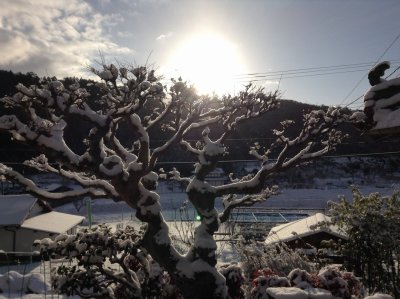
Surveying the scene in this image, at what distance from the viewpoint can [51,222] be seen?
22.3 metres

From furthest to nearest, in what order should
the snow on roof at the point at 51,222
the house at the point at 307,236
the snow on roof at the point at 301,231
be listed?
the snow on roof at the point at 51,222
the house at the point at 307,236
the snow on roof at the point at 301,231

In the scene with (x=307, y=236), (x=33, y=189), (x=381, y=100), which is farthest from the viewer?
(x=307, y=236)

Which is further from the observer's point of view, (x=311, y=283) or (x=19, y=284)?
(x=19, y=284)

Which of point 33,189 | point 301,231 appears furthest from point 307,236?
point 33,189

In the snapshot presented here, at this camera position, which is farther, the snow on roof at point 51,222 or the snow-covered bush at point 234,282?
the snow on roof at point 51,222

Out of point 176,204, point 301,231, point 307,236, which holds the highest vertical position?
point 301,231

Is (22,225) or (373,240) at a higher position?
(373,240)

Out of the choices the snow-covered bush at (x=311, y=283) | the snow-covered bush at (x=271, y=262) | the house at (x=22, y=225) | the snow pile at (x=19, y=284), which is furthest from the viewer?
the house at (x=22, y=225)

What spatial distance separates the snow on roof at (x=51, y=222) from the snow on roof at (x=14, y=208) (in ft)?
1.76

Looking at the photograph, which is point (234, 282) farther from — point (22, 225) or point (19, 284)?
point (22, 225)

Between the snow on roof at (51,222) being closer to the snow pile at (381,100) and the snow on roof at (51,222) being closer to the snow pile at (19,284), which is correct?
the snow pile at (19,284)

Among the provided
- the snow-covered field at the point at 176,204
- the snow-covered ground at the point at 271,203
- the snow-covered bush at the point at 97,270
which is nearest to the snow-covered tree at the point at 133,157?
the snow-covered bush at the point at 97,270

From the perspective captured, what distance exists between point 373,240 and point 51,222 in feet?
64.1

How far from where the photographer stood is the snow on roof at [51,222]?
2033cm
